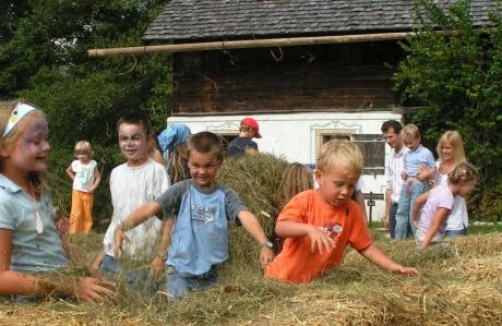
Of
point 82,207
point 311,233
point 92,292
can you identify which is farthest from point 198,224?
point 82,207

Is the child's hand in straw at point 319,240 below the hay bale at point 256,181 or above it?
below

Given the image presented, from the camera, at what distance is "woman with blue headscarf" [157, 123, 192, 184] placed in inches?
291

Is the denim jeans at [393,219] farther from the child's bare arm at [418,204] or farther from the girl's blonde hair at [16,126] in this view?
the girl's blonde hair at [16,126]

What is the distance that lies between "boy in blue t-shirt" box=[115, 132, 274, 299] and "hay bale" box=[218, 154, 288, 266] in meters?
3.06

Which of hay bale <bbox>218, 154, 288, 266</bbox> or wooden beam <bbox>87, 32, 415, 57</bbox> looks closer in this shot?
hay bale <bbox>218, 154, 288, 266</bbox>

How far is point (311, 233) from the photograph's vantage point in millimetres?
4324

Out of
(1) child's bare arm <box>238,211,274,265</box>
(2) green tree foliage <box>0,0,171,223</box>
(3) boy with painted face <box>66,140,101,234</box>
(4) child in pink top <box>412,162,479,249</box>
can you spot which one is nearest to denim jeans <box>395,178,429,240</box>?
(4) child in pink top <box>412,162,479,249</box>

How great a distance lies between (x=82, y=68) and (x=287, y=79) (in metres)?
11.1

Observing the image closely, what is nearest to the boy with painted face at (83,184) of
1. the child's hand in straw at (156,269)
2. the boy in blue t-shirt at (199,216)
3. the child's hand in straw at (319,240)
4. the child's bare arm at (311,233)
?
the boy in blue t-shirt at (199,216)

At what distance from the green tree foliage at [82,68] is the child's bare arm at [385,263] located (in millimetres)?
22953

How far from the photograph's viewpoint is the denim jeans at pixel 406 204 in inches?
420

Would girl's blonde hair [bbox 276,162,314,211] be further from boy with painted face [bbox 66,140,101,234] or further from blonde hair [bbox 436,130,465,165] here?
boy with painted face [bbox 66,140,101,234]

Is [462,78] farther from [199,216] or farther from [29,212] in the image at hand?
[29,212]

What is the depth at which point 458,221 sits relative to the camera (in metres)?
8.36
